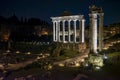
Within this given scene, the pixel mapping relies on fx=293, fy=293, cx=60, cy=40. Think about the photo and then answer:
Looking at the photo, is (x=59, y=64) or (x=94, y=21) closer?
(x=59, y=64)

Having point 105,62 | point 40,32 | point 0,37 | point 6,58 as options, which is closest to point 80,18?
point 6,58

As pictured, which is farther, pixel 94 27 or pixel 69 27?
pixel 69 27

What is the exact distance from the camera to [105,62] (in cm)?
4659

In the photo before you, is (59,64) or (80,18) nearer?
(59,64)

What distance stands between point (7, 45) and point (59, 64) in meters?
35.2

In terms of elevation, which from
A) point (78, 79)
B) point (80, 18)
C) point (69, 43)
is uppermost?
point (80, 18)

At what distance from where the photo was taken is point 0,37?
342 feet

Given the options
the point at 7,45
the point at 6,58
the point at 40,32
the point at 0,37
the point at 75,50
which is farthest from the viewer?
the point at 40,32

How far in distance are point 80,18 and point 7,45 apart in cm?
2443

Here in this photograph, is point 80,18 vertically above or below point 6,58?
above

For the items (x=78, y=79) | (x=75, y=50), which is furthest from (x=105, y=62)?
(x=75, y=50)

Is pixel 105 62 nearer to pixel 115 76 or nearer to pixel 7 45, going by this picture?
pixel 115 76

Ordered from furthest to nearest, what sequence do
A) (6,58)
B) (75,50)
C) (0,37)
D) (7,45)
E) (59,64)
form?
1. (0,37)
2. (7,45)
3. (75,50)
4. (6,58)
5. (59,64)

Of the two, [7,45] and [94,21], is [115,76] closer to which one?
[94,21]
